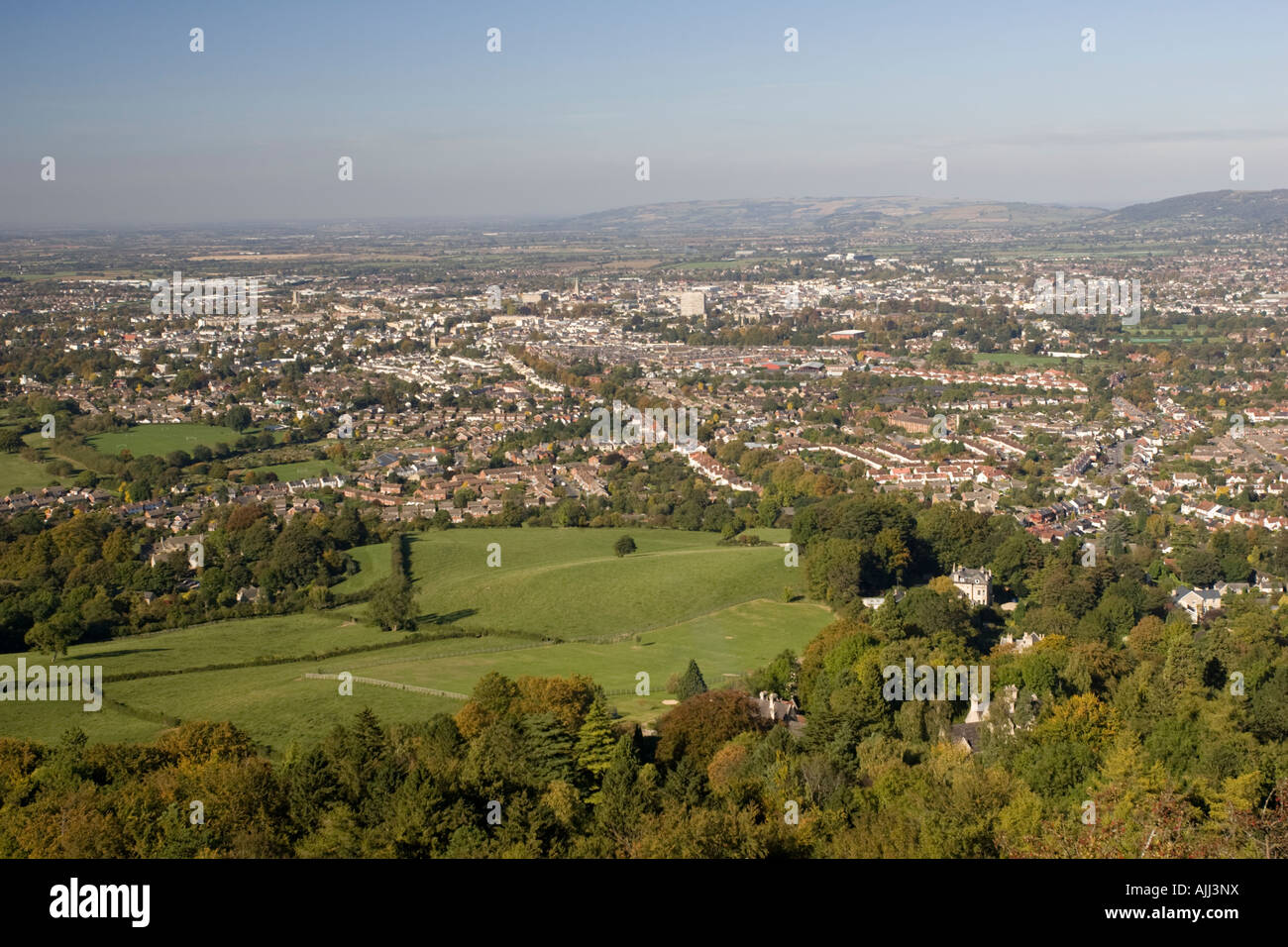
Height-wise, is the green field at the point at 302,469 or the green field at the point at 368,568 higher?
the green field at the point at 302,469

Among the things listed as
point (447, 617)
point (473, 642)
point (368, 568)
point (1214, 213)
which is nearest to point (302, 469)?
point (368, 568)

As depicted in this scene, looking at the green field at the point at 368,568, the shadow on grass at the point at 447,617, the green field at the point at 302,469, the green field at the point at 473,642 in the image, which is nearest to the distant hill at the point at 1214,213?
the green field at the point at 302,469

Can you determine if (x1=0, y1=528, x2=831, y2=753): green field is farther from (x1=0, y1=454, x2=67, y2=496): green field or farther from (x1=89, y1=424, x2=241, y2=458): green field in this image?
(x1=89, y1=424, x2=241, y2=458): green field

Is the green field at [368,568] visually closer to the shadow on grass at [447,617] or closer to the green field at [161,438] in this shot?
the shadow on grass at [447,617]

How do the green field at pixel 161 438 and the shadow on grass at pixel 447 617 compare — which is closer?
the shadow on grass at pixel 447 617

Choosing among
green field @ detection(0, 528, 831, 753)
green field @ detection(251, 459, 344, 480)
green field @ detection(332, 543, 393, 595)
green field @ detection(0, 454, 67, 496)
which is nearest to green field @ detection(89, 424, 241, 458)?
green field @ detection(0, 454, 67, 496)

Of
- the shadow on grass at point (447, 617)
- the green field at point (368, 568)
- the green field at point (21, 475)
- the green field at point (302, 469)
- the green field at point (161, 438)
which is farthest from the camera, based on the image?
the green field at point (161, 438)

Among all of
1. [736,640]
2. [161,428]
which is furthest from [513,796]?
[161,428]
